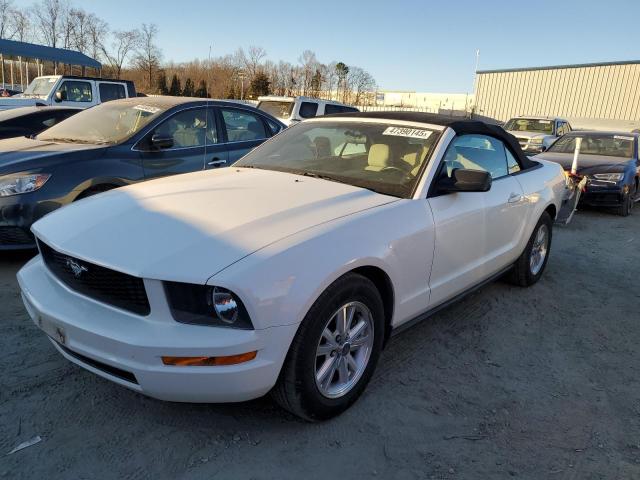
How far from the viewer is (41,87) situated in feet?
45.5

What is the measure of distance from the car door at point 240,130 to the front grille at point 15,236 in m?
2.32

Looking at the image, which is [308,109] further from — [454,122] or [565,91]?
[565,91]

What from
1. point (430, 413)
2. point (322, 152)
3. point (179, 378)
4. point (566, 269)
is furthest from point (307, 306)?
point (566, 269)

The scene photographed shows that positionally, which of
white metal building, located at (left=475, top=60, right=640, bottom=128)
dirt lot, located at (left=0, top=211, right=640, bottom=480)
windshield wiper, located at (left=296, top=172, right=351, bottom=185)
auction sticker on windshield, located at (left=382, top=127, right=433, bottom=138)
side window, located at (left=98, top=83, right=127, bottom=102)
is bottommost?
dirt lot, located at (left=0, top=211, right=640, bottom=480)

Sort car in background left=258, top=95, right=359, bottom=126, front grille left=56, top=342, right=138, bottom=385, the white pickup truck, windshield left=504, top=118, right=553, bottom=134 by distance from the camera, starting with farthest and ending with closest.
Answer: windshield left=504, top=118, right=553, bottom=134 → the white pickup truck → car in background left=258, top=95, right=359, bottom=126 → front grille left=56, top=342, right=138, bottom=385

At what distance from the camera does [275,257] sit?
224cm

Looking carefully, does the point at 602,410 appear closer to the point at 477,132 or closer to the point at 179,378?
the point at 477,132

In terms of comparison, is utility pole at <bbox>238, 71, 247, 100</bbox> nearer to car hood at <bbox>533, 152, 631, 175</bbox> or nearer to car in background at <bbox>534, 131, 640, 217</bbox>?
car in background at <bbox>534, 131, 640, 217</bbox>

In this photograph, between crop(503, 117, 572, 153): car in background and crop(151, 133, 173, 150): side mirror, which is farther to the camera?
crop(503, 117, 572, 153): car in background

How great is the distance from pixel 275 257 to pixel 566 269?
4.49 metres

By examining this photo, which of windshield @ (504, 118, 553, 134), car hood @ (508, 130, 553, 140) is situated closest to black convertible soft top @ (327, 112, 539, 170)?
car hood @ (508, 130, 553, 140)

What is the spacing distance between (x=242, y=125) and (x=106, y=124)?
1565 mm

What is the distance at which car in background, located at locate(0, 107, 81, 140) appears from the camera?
8.20 m

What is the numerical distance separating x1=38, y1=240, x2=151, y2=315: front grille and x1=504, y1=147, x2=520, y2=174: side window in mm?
3303
